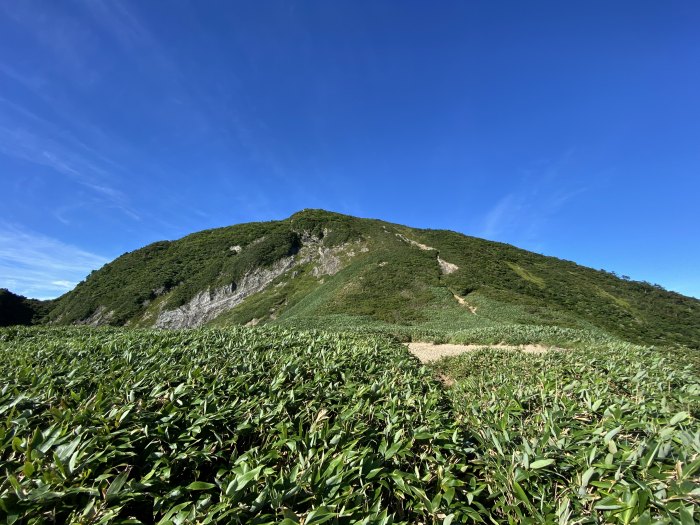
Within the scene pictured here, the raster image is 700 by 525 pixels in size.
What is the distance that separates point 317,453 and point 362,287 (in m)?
39.4

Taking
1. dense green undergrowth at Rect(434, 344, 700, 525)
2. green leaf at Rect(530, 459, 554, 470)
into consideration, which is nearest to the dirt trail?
dense green undergrowth at Rect(434, 344, 700, 525)

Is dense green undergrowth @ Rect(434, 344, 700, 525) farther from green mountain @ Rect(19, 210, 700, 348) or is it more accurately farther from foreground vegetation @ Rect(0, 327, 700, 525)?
green mountain @ Rect(19, 210, 700, 348)

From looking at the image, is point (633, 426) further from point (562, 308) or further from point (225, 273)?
point (225, 273)

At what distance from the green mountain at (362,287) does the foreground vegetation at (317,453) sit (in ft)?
56.7

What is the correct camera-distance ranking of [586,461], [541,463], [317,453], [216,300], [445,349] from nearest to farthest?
[541,463] < [586,461] < [317,453] < [445,349] < [216,300]

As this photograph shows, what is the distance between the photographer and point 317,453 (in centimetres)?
304

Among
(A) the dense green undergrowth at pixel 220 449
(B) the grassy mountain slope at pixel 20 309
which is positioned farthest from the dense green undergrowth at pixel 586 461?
(B) the grassy mountain slope at pixel 20 309

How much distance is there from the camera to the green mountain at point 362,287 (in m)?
34.2

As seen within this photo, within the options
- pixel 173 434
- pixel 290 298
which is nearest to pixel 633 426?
pixel 173 434

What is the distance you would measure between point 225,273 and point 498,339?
5246cm

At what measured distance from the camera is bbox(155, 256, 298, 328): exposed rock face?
52031mm

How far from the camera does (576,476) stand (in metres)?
2.68

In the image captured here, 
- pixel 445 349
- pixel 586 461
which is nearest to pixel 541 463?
pixel 586 461

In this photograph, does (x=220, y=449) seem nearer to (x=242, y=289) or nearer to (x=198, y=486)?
(x=198, y=486)
